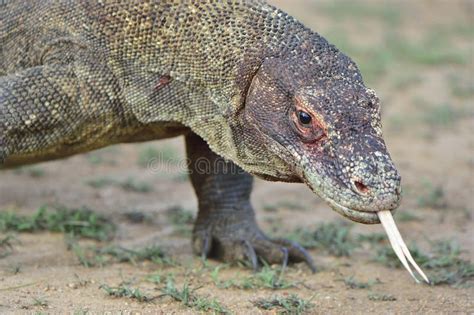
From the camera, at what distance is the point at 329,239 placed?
578 cm

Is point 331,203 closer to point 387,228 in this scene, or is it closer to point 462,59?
point 387,228

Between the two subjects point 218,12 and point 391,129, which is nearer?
point 218,12

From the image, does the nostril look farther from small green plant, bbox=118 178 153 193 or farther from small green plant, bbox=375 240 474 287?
small green plant, bbox=118 178 153 193

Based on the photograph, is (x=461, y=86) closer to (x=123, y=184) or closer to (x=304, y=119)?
(x=123, y=184)

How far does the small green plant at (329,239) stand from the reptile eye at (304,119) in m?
1.78

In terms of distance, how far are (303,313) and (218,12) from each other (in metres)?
1.63

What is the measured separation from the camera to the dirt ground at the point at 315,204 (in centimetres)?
448

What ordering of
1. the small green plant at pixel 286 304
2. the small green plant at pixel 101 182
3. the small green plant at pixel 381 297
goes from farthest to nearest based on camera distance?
the small green plant at pixel 101 182, the small green plant at pixel 381 297, the small green plant at pixel 286 304

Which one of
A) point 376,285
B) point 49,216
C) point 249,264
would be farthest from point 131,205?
point 376,285

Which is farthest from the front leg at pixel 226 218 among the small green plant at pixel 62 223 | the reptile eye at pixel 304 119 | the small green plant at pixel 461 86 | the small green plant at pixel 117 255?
the small green plant at pixel 461 86

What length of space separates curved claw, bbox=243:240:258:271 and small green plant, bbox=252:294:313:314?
0.76m

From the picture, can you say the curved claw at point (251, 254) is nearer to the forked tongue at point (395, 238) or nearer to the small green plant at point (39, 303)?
the small green plant at point (39, 303)

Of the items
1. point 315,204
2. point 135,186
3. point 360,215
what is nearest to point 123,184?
point 135,186

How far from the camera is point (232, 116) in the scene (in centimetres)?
436
